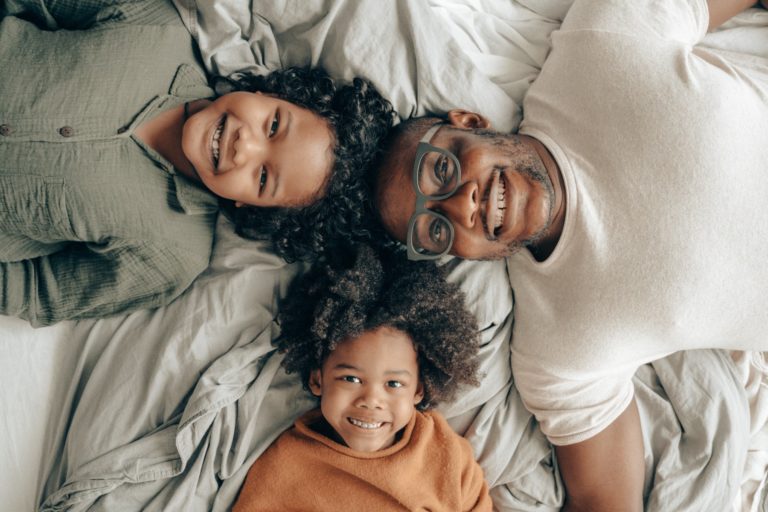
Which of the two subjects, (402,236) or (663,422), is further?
(663,422)

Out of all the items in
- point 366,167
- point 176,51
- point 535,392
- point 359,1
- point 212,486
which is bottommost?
point 212,486

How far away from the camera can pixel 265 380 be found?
1553 millimetres

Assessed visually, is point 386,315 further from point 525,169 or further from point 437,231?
point 525,169

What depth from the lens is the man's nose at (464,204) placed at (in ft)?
4.52

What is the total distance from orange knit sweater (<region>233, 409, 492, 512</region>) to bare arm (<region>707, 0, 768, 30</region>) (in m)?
1.38

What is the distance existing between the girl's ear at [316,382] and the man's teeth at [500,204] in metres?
0.58

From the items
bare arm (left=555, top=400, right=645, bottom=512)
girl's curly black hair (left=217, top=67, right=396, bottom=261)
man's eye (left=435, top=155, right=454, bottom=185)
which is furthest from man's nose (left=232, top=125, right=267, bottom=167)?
bare arm (left=555, top=400, right=645, bottom=512)

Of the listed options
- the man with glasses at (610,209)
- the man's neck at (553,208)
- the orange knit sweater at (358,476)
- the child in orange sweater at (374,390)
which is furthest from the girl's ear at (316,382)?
the man's neck at (553,208)

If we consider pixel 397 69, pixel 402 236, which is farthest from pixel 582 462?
pixel 397 69

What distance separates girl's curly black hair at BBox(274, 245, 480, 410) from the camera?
1443mm

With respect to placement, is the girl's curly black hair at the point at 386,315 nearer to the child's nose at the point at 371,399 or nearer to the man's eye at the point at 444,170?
the child's nose at the point at 371,399

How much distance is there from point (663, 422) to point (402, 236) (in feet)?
2.99

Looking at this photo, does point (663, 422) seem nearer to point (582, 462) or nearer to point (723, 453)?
point (723, 453)

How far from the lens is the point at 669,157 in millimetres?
1411
